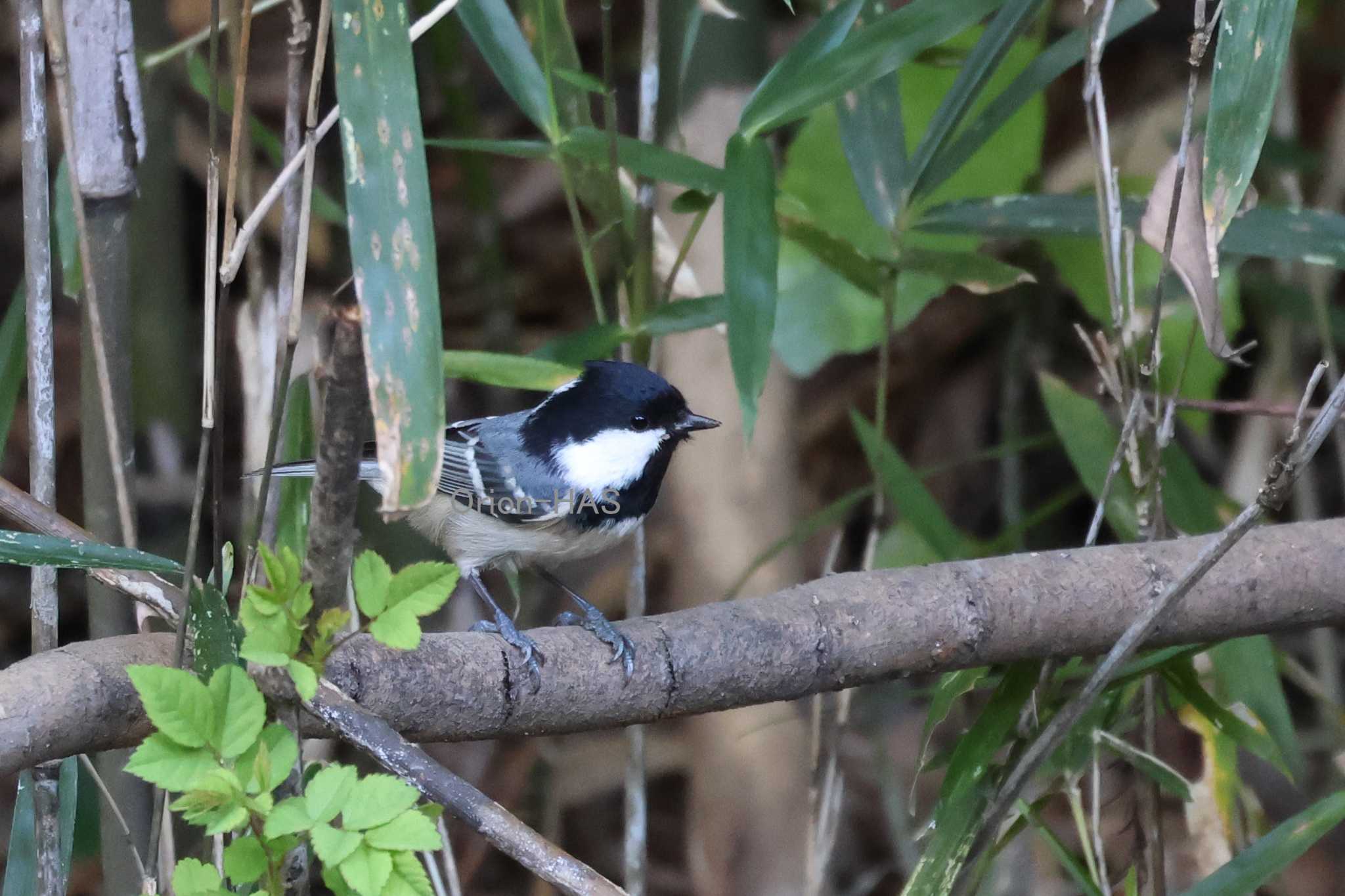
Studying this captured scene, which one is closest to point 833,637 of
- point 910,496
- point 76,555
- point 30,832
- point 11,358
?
point 910,496

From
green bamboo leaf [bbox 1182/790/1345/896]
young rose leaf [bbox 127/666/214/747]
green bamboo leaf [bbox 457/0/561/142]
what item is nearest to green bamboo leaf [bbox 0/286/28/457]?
green bamboo leaf [bbox 457/0/561/142]

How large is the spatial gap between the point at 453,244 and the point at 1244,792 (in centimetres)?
242

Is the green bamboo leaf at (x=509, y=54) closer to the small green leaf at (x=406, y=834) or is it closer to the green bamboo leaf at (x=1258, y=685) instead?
the small green leaf at (x=406, y=834)

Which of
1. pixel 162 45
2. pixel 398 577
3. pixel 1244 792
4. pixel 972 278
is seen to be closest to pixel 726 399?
pixel 972 278

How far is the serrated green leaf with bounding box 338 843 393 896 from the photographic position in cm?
85

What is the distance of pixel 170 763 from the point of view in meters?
0.90

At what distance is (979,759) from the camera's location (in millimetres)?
1518

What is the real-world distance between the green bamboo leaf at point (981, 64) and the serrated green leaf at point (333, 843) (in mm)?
1194

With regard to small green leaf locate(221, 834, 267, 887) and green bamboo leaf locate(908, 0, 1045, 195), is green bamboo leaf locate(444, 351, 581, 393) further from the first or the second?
small green leaf locate(221, 834, 267, 887)

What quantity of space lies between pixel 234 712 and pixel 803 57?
102cm

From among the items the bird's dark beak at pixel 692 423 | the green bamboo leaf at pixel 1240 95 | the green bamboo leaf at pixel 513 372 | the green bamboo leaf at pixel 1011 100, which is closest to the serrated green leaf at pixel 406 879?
the green bamboo leaf at pixel 513 372

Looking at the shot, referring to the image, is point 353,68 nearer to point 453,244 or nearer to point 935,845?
point 935,845

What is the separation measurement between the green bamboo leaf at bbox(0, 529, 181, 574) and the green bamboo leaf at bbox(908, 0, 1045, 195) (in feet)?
3.63

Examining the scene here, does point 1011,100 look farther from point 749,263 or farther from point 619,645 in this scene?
point 619,645
